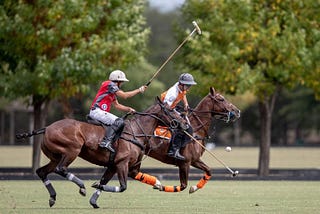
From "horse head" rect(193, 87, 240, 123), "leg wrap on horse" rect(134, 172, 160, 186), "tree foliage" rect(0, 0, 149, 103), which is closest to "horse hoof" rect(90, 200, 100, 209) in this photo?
"leg wrap on horse" rect(134, 172, 160, 186)

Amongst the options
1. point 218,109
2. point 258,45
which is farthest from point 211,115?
point 258,45

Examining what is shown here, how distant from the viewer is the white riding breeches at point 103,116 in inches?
632

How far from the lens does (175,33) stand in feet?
102

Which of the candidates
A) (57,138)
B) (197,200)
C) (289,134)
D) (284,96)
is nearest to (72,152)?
(57,138)

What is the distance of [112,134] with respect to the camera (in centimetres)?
1595

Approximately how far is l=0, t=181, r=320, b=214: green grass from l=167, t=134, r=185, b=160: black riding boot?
2.51 feet

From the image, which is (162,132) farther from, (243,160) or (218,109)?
(243,160)

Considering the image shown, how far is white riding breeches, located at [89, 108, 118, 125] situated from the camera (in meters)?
16.0

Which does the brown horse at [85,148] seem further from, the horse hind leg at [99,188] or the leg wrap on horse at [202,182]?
the leg wrap on horse at [202,182]

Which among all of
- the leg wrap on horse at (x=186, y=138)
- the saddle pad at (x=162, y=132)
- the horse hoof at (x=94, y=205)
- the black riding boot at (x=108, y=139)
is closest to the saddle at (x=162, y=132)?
the saddle pad at (x=162, y=132)

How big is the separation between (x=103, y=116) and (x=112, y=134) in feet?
1.18

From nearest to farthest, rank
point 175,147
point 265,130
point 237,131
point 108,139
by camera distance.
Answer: point 108,139 → point 175,147 → point 265,130 → point 237,131

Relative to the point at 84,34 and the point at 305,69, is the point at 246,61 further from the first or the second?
the point at 84,34

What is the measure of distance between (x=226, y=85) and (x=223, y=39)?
1323 millimetres
